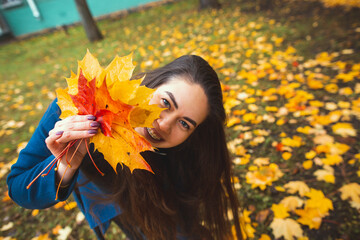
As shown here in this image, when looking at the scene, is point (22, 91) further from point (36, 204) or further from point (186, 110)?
point (186, 110)

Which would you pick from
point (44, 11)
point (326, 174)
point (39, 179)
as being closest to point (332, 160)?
point (326, 174)

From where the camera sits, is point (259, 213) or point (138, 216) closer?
point (138, 216)

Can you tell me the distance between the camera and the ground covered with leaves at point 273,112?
1665 millimetres

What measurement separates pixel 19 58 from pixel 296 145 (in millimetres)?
8094

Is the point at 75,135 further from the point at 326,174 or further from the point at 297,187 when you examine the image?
the point at 326,174

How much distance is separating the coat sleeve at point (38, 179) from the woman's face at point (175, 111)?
0.40m

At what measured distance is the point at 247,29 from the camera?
4.54 meters

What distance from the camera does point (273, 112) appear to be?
7.98ft

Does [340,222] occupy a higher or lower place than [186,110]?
lower

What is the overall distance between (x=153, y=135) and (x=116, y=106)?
46 centimetres

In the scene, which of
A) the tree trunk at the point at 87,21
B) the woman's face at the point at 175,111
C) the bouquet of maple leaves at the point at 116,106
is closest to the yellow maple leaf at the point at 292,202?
the woman's face at the point at 175,111

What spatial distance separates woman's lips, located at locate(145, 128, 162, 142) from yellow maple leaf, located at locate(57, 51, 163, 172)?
0.40 meters

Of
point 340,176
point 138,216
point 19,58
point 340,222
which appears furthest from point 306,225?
point 19,58

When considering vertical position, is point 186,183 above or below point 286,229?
above
